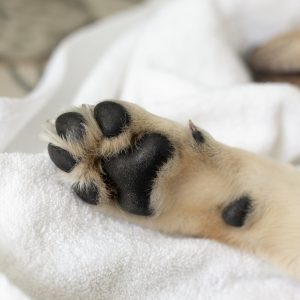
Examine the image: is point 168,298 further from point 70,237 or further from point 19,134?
point 19,134

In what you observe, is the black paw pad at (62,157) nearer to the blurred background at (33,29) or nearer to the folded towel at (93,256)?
the folded towel at (93,256)

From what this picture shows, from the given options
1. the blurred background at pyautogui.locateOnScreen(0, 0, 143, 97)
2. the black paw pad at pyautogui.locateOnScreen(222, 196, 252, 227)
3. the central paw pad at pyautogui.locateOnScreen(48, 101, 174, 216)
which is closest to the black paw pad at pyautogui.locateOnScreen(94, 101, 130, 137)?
the central paw pad at pyautogui.locateOnScreen(48, 101, 174, 216)

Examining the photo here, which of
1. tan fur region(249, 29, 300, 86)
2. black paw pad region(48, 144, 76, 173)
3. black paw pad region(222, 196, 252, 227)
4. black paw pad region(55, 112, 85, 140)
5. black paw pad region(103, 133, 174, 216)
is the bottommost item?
tan fur region(249, 29, 300, 86)

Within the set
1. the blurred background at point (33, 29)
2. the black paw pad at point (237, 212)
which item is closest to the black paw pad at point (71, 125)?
the black paw pad at point (237, 212)

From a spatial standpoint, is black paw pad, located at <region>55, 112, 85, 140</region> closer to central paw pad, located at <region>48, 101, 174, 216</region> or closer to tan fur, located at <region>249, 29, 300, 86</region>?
central paw pad, located at <region>48, 101, 174, 216</region>

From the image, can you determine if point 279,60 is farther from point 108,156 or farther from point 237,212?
point 108,156
